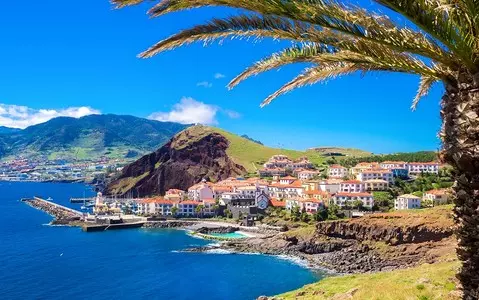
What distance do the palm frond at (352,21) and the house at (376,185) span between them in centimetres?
8906

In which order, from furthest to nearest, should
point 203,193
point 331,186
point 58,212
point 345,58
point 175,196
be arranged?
1. point 175,196
2. point 203,193
3. point 58,212
4. point 331,186
5. point 345,58

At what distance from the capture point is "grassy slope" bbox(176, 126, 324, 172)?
146525 mm

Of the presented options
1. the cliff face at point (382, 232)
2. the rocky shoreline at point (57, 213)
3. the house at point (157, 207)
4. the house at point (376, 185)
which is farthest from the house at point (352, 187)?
the rocky shoreline at point (57, 213)

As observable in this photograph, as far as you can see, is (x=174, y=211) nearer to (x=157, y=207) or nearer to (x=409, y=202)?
(x=157, y=207)

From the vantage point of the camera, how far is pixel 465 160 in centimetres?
557

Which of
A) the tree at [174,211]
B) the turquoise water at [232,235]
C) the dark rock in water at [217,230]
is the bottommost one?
the turquoise water at [232,235]

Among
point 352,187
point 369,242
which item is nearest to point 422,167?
point 352,187

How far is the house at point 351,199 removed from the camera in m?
81.0

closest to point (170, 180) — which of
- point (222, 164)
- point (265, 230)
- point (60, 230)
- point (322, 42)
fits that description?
point (222, 164)

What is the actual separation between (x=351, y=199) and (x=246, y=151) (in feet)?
255

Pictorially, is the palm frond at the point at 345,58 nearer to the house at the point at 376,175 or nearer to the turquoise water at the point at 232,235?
the turquoise water at the point at 232,235

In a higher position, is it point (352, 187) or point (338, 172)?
point (338, 172)

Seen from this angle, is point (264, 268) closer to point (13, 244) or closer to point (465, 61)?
point (13, 244)

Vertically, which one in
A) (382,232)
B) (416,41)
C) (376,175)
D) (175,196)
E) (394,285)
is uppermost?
(416,41)
